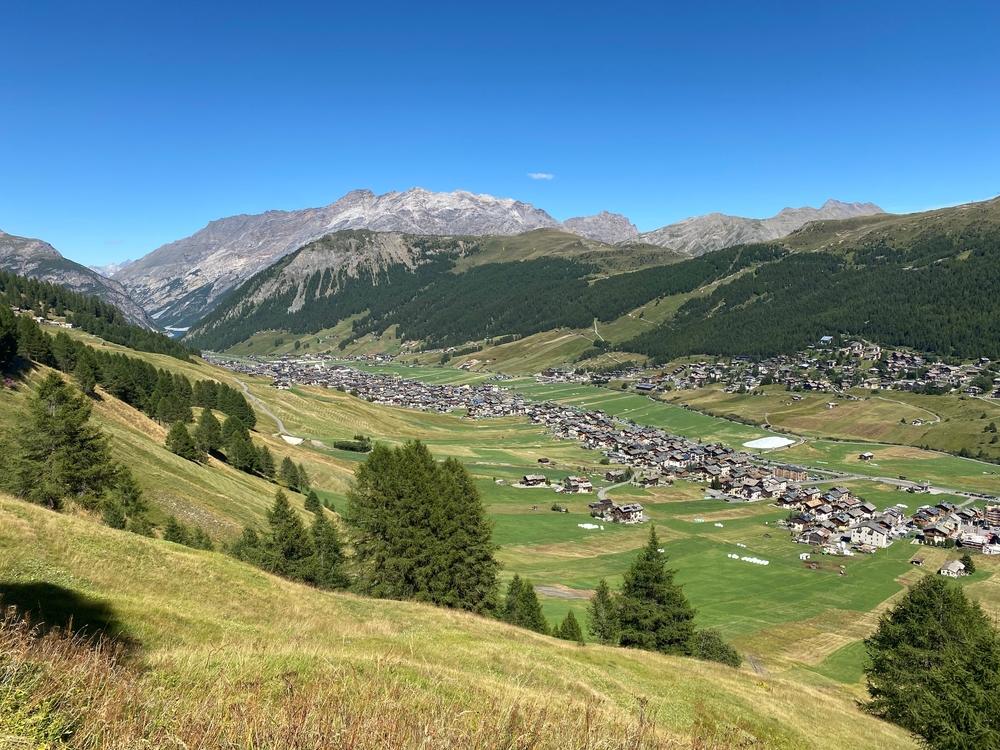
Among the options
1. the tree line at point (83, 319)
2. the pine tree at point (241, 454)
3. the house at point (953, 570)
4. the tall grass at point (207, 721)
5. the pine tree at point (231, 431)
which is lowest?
the house at point (953, 570)

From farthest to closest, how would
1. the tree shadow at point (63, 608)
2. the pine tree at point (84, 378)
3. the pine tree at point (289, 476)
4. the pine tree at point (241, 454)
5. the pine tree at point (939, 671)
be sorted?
the pine tree at point (289, 476), the pine tree at point (241, 454), the pine tree at point (84, 378), the pine tree at point (939, 671), the tree shadow at point (63, 608)

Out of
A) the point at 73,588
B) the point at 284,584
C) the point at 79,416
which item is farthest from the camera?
the point at 79,416

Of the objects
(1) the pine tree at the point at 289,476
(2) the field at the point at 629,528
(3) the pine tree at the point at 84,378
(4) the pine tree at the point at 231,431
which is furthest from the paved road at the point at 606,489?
(3) the pine tree at the point at 84,378

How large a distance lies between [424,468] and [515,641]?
58.9 feet

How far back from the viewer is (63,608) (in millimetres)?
16359

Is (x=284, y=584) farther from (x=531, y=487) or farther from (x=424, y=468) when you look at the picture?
(x=531, y=487)

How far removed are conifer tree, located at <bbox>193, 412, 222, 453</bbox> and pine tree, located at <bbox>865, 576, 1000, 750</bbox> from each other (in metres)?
80.1

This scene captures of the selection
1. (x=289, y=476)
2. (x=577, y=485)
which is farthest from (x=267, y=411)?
(x=577, y=485)

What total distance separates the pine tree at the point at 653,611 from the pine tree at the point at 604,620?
3.08 feet

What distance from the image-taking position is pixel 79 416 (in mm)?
41375

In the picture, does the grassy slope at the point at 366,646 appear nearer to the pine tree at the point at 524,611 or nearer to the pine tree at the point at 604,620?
the pine tree at the point at 604,620

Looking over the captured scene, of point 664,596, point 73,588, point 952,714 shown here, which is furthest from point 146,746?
point 664,596

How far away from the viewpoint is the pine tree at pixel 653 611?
137 feet

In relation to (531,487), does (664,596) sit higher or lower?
higher
